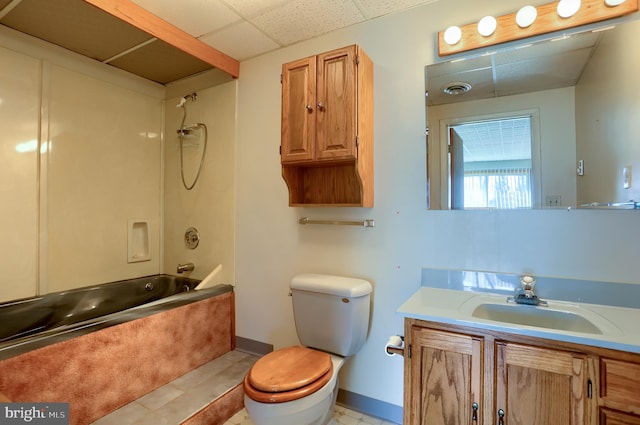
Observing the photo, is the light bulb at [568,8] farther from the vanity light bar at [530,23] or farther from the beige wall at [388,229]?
the beige wall at [388,229]

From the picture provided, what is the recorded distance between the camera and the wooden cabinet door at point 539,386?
1006mm

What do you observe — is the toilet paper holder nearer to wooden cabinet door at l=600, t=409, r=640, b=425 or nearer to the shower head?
wooden cabinet door at l=600, t=409, r=640, b=425

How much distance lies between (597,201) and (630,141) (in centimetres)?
27

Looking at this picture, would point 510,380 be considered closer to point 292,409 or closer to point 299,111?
point 292,409

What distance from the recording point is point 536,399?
41.5 inches

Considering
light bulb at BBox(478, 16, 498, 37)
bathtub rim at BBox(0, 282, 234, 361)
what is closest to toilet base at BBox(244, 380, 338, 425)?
bathtub rim at BBox(0, 282, 234, 361)

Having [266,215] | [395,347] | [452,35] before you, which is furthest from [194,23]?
[395,347]

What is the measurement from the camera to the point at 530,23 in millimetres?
1447

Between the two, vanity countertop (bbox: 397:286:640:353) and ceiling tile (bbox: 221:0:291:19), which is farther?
ceiling tile (bbox: 221:0:291:19)

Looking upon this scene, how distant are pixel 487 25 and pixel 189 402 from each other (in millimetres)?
2530

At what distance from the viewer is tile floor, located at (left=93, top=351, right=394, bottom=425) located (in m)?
1.61

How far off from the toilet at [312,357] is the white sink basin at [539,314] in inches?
22.5

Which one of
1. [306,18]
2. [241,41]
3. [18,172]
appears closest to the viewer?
[306,18]

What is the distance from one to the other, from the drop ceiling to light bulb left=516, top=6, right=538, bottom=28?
48 cm
